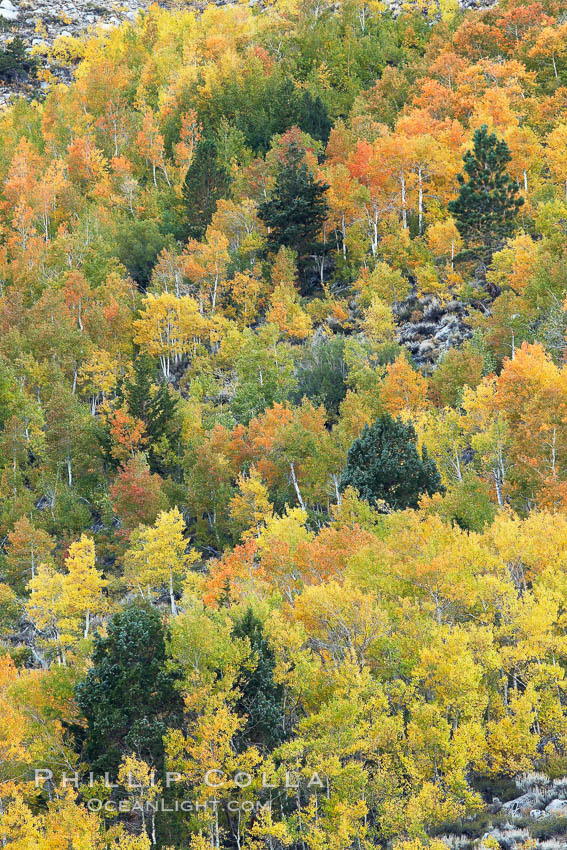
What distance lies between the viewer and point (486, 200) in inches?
2734

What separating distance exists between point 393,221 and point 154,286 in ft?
69.3

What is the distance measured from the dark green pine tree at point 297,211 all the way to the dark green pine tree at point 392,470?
33740mm

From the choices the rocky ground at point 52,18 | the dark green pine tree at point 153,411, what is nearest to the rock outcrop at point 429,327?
the dark green pine tree at point 153,411

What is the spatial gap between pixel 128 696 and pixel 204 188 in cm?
6218

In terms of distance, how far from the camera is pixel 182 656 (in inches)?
1469

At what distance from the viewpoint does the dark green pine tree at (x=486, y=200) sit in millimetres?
68938

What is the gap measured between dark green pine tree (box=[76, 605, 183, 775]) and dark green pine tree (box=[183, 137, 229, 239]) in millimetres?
57068

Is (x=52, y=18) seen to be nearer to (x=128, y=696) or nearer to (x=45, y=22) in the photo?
(x=45, y=22)

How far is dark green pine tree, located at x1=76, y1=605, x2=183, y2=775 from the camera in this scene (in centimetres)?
3497

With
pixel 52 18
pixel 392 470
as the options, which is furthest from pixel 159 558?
pixel 52 18

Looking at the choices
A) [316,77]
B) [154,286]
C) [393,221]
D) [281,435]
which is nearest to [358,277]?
[393,221]

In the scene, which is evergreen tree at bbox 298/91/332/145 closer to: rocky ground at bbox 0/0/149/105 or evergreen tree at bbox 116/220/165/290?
evergreen tree at bbox 116/220/165/290

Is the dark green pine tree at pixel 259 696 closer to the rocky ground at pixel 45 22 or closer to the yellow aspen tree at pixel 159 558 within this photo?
the yellow aspen tree at pixel 159 558

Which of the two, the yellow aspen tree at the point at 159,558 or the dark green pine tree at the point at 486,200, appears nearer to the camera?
the yellow aspen tree at the point at 159,558
